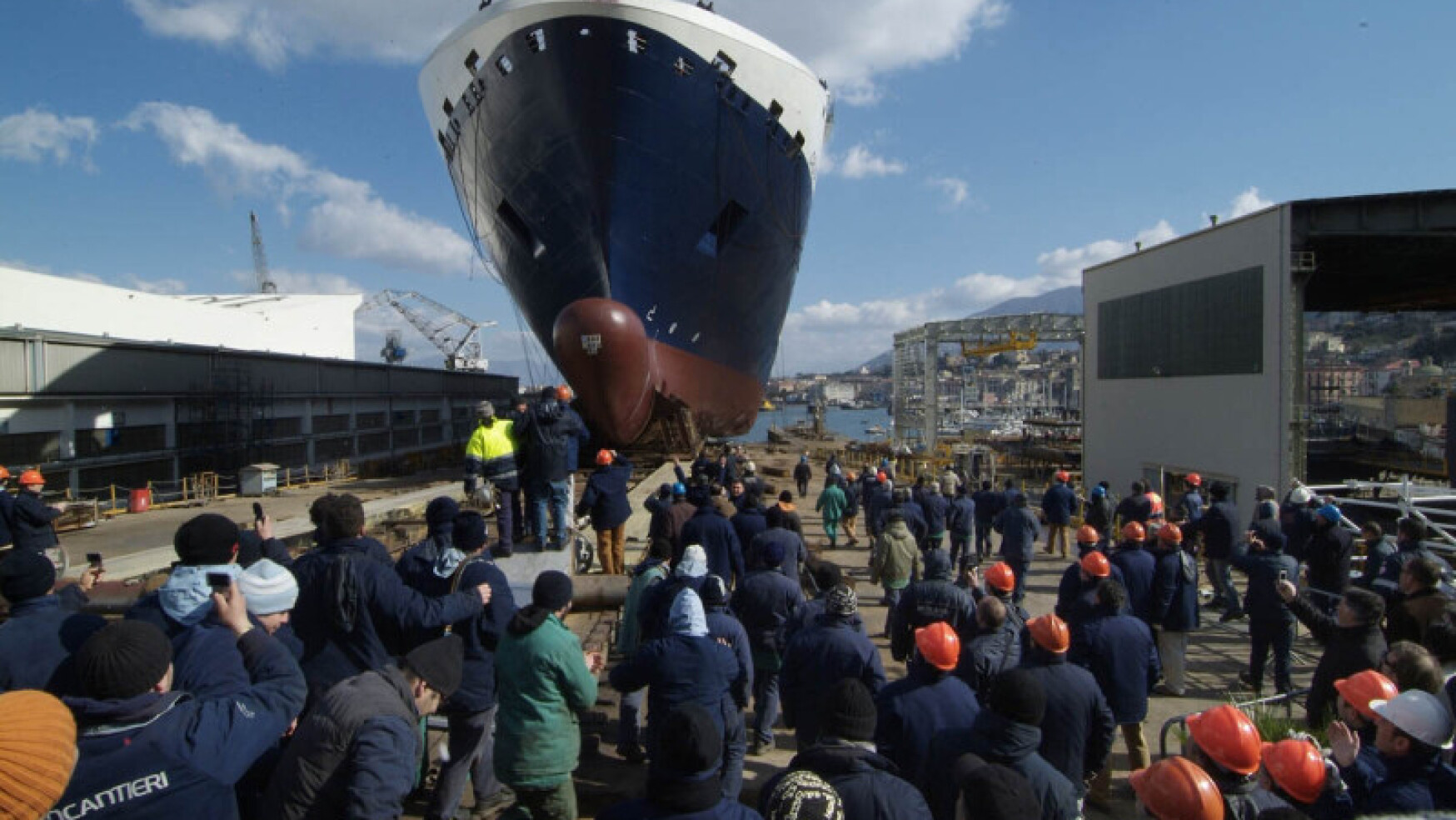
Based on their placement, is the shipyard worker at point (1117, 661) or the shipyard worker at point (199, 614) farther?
the shipyard worker at point (1117, 661)

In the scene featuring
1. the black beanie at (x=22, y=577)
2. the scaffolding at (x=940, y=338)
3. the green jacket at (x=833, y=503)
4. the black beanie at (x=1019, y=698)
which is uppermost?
the scaffolding at (x=940, y=338)

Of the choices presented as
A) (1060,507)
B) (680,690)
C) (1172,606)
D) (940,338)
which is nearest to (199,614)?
(680,690)

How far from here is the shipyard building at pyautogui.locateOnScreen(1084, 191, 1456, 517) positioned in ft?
42.7

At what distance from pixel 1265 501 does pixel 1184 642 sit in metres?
2.78

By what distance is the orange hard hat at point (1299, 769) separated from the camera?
217cm

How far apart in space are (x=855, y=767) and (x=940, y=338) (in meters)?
31.6

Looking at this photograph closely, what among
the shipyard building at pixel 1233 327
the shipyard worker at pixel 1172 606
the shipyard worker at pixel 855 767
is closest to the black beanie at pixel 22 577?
the shipyard worker at pixel 855 767

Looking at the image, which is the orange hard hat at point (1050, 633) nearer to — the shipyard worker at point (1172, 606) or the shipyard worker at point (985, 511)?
the shipyard worker at point (1172, 606)

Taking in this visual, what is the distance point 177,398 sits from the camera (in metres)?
19.7

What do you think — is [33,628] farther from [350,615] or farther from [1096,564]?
[1096,564]

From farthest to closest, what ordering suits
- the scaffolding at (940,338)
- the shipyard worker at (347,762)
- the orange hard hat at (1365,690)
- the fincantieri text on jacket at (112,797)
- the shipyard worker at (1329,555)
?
1. the scaffolding at (940,338)
2. the shipyard worker at (1329,555)
3. the orange hard hat at (1365,690)
4. the shipyard worker at (347,762)
5. the fincantieri text on jacket at (112,797)

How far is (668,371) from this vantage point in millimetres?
15398

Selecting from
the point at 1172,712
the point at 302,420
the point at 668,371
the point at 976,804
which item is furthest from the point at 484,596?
the point at 302,420

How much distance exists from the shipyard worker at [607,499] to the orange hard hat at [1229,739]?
493 centimetres
